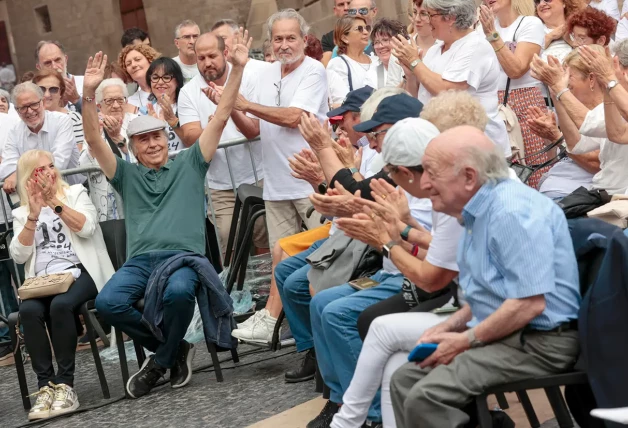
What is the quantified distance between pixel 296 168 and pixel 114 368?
2591 mm

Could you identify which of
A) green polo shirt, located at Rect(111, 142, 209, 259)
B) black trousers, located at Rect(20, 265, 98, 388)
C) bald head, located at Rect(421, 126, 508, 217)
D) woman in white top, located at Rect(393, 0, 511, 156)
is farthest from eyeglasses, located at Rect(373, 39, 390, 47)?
bald head, located at Rect(421, 126, 508, 217)

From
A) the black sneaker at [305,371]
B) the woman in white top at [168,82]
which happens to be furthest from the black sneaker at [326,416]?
the woman in white top at [168,82]

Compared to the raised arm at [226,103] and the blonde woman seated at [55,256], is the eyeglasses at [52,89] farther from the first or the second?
the raised arm at [226,103]

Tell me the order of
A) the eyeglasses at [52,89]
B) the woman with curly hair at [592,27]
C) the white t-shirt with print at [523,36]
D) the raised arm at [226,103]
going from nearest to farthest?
the woman with curly hair at [592,27] → the raised arm at [226,103] → the white t-shirt with print at [523,36] → the eyeglasses at [52,89]

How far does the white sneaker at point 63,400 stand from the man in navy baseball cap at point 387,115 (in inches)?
112

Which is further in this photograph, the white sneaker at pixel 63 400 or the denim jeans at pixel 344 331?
the white sneaker at pixel 63 400


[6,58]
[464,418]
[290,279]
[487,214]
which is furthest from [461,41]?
[6,58]

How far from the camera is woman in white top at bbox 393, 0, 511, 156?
22.7ft

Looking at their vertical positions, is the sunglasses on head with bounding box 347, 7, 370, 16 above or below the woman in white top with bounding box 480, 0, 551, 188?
above

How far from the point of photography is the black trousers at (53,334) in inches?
295

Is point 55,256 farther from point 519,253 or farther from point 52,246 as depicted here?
point 519,253

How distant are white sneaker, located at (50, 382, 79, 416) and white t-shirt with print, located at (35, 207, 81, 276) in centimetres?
89

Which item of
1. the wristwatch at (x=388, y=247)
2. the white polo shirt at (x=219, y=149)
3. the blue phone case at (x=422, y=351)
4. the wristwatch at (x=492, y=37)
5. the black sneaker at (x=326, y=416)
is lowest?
the black sneaker at (x=326, y=416)

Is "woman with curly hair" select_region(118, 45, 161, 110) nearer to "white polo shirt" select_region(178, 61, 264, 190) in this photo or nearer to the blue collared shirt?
"white polo shirt" select_region(178, 61, 264, 190)
